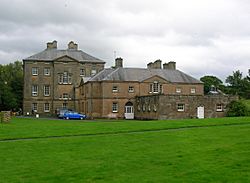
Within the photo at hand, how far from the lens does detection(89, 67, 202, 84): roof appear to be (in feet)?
200

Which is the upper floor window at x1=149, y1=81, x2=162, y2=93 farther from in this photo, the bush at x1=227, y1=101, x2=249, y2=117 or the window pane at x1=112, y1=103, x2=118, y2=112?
the bush at x1=227, y1=101, x2=249, y2=117

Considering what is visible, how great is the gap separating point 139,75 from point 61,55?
1946 centimetres

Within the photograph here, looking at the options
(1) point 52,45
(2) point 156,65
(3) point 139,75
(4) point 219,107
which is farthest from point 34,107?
(4) point 219,107

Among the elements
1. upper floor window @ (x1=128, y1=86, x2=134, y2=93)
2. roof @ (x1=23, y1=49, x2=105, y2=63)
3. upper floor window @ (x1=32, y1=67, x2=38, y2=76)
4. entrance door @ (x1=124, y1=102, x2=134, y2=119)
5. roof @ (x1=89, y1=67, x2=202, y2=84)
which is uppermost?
roof @ (x1=23, y1=49, x2=105, y2=63)

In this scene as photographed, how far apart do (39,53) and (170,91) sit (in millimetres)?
27423

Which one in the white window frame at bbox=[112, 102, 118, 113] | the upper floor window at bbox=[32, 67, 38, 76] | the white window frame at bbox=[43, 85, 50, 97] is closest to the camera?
the white window frame at bbox=[112, 102, 118, 113]

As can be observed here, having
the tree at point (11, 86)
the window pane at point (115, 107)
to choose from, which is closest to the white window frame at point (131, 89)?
the window pane at point (115, 107)

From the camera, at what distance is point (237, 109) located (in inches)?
2053

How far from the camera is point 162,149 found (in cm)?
1595

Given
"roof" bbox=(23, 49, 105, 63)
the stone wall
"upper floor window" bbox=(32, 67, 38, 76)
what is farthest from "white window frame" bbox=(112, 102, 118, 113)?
"upper floor window" bbox=(32, 67, 38, 76)

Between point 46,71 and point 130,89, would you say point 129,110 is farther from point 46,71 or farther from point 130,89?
point 46,71

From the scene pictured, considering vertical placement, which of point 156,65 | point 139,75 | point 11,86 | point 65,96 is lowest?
point 65,96

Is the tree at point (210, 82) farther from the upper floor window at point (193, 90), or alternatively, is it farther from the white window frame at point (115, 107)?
the white window frame at point (115, 107)

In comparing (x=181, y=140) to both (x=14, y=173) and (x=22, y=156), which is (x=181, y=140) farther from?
(x=14, y=173)
